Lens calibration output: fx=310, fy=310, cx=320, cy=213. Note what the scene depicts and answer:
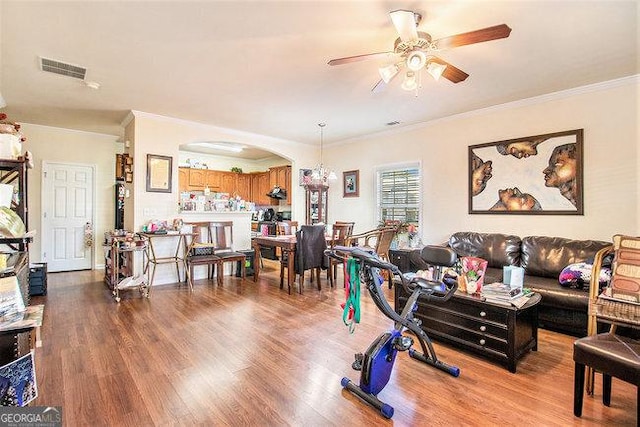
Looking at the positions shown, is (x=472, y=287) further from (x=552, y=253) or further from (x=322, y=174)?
(x=322, y=174)

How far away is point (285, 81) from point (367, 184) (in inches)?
121

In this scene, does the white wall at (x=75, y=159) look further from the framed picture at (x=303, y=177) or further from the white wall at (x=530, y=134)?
the white wall at (x=530, y=134)

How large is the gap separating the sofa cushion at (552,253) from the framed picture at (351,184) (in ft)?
10.3

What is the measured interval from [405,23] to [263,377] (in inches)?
104

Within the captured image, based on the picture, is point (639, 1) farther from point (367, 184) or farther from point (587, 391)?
point (367, 184)

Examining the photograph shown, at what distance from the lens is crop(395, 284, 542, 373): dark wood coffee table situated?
227 centimetres

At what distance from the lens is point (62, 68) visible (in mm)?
3186

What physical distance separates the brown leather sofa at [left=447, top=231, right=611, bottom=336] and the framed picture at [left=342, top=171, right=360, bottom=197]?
2.26 meters

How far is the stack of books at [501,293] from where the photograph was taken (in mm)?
2353

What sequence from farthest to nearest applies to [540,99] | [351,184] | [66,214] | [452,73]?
[351,184]
[66,214]
[540,99]
[452,73]

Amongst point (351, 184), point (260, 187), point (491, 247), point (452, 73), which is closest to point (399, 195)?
point (351, 184)

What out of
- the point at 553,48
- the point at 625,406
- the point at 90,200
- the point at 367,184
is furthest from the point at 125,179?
the point at 625,406

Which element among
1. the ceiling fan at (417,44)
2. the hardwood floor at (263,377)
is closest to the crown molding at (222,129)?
the hardwood floor at (263,377)

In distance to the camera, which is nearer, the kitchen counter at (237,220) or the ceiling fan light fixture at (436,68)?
the ceiling fan light fixture at (436,68)
